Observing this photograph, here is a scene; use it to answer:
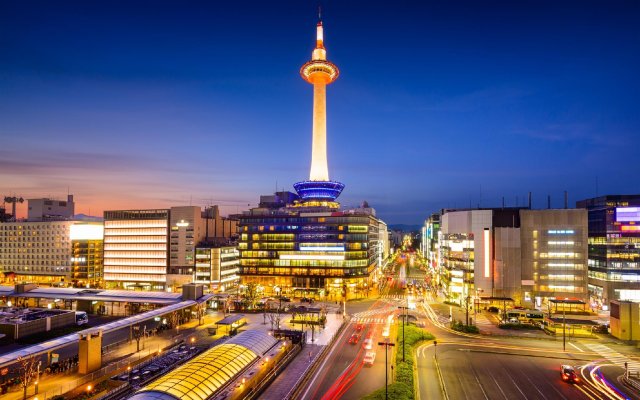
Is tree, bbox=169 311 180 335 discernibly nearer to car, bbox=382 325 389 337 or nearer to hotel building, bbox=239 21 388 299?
car, bbox=382 325 389 337

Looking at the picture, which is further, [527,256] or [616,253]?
[527,256]

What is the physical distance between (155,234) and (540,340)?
10747 cm

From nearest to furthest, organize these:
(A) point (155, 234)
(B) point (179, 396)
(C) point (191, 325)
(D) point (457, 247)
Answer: (B) point (179, 396), (C) point (191, 325), (D) point (457, 247), (A) point (155, 234)

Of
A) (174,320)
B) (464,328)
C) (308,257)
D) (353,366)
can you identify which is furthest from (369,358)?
(308,257)

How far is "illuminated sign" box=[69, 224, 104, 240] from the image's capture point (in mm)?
131500

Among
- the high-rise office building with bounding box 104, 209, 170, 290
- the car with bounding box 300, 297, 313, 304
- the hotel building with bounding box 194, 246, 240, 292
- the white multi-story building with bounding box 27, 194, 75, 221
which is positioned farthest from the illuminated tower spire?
the white multi-story building with bounding box 27, 194, 75, 221

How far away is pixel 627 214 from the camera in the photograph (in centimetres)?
9094

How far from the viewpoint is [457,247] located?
4094 inches

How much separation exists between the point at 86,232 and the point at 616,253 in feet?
489

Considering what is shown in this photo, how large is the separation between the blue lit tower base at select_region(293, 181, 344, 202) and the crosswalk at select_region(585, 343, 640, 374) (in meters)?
97.5

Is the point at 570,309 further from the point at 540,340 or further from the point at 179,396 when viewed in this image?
the point at 179,396

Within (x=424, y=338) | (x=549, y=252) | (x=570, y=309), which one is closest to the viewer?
(x=424, y=338)

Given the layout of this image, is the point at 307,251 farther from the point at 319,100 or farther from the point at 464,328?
the point at 319,100

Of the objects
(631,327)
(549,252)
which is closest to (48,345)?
(631,327)
